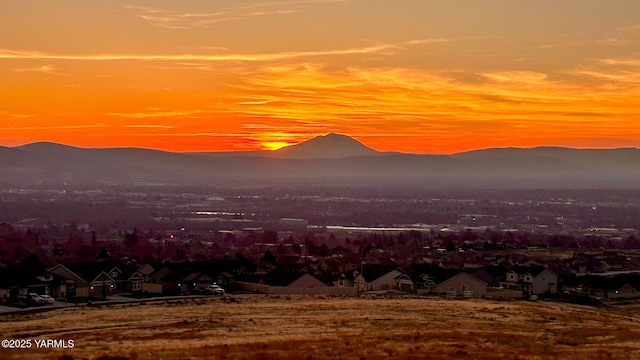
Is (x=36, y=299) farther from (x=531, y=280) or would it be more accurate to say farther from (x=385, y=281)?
(x=531, y=280)

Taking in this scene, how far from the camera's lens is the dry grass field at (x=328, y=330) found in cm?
3177

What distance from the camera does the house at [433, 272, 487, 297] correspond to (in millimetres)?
66062

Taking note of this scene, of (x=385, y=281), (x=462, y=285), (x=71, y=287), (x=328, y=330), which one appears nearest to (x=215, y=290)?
(x=71, y=287)

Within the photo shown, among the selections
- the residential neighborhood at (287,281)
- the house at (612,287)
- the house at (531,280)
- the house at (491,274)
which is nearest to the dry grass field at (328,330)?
the residential neighborhood at (287,281)

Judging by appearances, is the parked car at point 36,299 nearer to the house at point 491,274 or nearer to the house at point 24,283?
the house at point 24,283

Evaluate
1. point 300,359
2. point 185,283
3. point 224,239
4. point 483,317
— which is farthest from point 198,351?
point 224,239

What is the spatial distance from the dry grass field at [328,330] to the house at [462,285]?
10.1m

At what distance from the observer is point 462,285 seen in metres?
66.6

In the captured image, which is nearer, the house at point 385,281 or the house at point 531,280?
the house at point 385,281

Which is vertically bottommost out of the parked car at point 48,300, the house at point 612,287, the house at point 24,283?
the house at point 612,287

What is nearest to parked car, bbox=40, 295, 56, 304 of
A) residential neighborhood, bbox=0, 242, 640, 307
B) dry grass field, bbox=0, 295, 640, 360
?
residential neighborhood, bbox=0, 242, 640, 307

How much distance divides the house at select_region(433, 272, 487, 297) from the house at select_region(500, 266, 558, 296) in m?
4.07

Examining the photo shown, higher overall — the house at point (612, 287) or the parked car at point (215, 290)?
the parked car at point (215, 290)

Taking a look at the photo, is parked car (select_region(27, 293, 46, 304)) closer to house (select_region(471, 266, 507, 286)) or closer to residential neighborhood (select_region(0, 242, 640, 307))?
residential neighborhood (select_region(0, 242, 640, 307))
